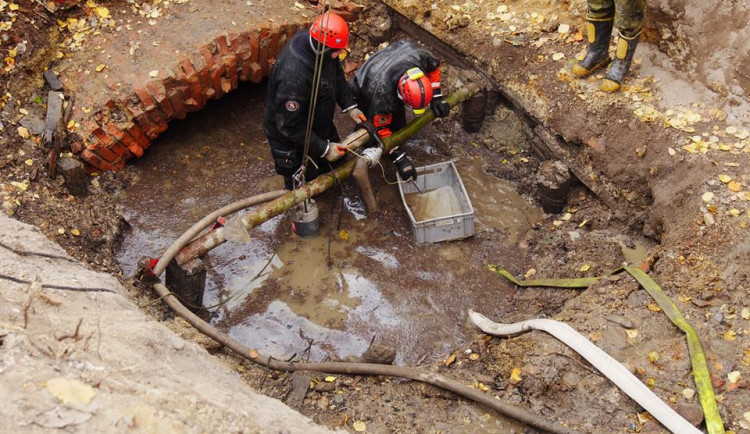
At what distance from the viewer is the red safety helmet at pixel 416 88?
4.90 m

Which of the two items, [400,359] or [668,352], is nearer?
[668,352]

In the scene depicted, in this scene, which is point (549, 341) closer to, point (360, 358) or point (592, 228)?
point (360, 358)

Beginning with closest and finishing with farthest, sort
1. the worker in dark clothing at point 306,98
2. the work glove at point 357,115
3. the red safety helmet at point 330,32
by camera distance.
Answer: the red safety helmet at point 330,32, the worker in dark clothing at point 306,98, the work glove at point 357,115

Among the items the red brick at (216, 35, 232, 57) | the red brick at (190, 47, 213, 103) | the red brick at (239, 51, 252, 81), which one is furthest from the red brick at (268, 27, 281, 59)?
the red brick at (190, 47, 213, 103)

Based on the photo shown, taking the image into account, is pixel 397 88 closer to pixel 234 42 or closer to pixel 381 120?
pixel 381 120

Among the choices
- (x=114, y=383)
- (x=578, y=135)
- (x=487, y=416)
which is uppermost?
(x=114, y=383)

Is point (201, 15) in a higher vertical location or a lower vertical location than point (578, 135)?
higher

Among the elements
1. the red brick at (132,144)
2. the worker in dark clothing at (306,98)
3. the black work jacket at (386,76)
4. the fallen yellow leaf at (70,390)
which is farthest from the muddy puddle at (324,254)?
the fallen yellow leaf at (70,390)

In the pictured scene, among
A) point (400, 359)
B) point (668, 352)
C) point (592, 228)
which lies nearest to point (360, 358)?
point (400, 359)

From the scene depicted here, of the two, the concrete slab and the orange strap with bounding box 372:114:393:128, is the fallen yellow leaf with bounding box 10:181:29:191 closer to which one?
the concrete slab

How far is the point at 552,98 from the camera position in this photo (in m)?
5.58

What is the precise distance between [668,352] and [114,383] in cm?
322

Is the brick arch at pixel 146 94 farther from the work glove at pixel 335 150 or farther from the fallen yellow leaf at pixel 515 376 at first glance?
the fallen yellow leaf at pixel 515 376

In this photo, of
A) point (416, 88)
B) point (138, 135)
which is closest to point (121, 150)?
point (138, 135)
